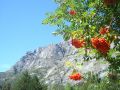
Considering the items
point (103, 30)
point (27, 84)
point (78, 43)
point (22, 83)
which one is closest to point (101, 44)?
point (103, 30)

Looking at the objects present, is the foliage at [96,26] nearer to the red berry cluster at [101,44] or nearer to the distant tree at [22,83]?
the red berry cluster at [101,44]

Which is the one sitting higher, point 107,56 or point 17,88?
point 17,88

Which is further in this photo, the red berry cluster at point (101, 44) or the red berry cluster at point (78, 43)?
the red berry cluster at point (78, 43)

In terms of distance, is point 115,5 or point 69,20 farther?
point 69,20

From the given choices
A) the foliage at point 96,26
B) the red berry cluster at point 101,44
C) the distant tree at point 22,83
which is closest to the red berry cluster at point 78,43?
the foliage at point 96,26

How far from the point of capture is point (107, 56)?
9258 millimetres

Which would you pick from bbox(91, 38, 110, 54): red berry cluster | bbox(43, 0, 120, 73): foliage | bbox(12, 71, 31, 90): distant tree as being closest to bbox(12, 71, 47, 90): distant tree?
bbox(12, 71, 31, 90): distant tree

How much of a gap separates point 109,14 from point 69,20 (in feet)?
4.20

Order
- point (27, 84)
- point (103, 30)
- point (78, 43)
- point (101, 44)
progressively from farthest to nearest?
point (27, 84), point (78, 43), point (103, 30), point (101, 44)

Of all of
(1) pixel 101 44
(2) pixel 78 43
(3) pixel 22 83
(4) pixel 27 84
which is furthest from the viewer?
(3) pixel 22 83

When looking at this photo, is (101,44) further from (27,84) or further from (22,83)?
(22,83)

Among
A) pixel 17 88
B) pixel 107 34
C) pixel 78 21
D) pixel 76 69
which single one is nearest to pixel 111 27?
pixel 107 34

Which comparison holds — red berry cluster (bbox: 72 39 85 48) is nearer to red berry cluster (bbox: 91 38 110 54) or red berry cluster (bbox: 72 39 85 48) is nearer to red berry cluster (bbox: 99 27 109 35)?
red berry cluster (bbox: 99 27 109 35)

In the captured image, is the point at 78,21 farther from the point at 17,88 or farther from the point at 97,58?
the point at 17,88
